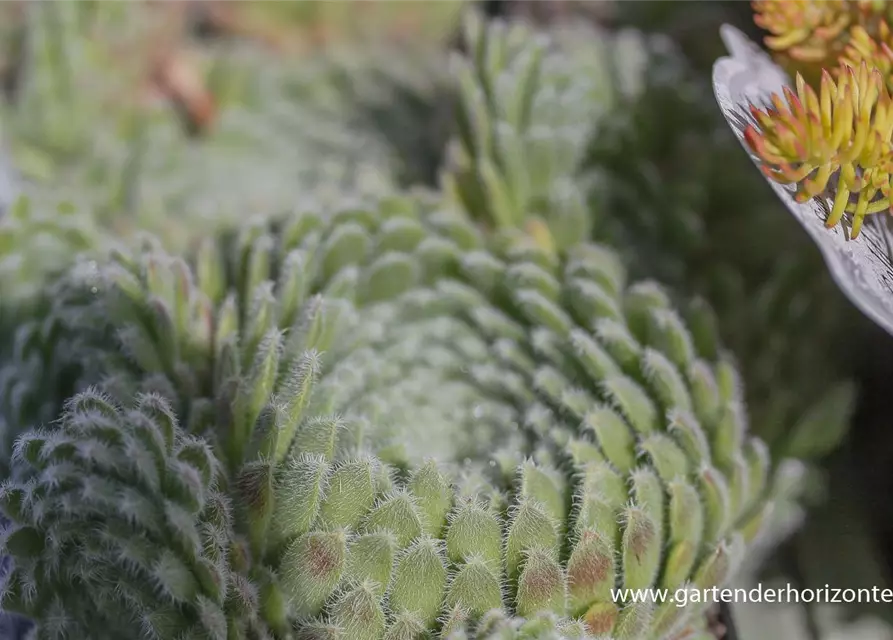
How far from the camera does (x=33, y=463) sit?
48 centimetres

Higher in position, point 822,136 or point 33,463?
point 822,136

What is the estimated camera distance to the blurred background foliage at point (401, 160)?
0.63 metres

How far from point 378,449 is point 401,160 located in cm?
38

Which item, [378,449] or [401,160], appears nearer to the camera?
[378,449]

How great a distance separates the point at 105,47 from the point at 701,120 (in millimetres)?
547

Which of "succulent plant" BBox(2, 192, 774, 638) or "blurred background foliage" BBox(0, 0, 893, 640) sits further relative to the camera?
"blurred background foliage" BBox(0, 0, 893, 640)

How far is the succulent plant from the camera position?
0.46 m

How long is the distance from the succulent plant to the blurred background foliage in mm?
68

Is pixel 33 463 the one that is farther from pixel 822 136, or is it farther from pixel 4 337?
pixel 822 136

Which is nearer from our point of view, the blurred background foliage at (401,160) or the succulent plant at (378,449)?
the succulent plant at (378,449)

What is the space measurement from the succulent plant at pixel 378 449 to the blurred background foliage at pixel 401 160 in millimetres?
68

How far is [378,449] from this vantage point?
531mm

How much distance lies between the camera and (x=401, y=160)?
831 millimetres

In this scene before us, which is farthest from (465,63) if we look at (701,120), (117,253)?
(117,253)
